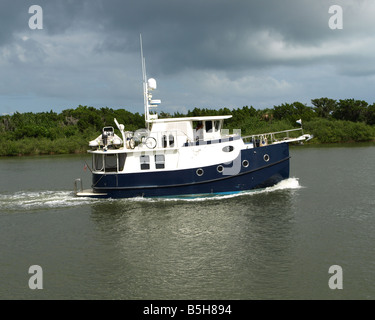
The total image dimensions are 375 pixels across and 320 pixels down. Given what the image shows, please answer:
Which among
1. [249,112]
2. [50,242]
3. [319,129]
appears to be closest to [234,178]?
[50,242]

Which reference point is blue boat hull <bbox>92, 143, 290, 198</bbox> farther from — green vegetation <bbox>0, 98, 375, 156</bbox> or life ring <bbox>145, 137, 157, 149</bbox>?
green vegetation <bbox>0, 98, 375, 156</bbox>

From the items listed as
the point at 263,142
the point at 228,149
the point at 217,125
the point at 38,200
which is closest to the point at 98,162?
the point at 38,200

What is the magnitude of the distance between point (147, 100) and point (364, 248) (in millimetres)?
14451

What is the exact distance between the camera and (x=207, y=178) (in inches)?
857

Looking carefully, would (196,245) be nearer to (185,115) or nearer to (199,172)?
(199,172)

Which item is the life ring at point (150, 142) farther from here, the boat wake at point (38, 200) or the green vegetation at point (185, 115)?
the green vegetation at point (185, 115)

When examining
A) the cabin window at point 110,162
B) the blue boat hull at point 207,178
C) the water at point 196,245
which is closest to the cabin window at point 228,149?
the blue boat hull at point 207,178

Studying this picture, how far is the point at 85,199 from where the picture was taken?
76.0 feet

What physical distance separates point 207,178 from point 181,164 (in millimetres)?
1611

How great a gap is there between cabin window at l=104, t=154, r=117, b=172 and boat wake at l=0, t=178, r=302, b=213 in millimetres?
1827

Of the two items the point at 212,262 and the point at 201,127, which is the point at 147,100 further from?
the point at 212,262

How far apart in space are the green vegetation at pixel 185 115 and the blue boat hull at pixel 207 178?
43.4 meters

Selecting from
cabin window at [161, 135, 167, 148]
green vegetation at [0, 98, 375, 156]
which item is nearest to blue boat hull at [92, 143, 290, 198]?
cabin window at [161, 135, 167, 148]
